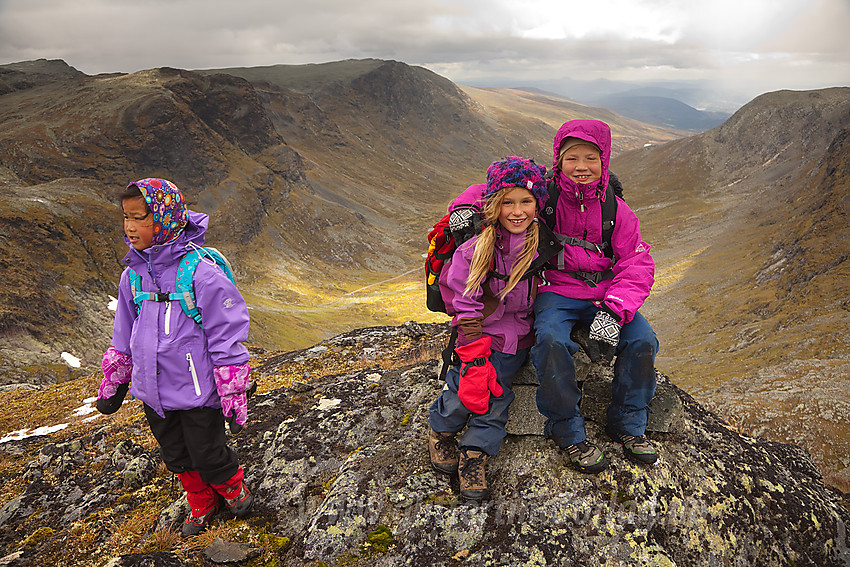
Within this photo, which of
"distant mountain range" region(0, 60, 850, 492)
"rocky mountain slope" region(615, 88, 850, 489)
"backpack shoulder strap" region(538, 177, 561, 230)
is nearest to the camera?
"backpack shoulder strap" region(538, 177, 561, 230)

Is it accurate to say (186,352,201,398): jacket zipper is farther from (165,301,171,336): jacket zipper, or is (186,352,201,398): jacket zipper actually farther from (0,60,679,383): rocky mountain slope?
(0,60,679,383): rocky mountain slope

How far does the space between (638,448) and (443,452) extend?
8.28ft

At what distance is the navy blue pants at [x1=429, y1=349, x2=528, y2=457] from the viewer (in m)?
5.87

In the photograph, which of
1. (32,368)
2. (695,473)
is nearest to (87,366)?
(32,368)

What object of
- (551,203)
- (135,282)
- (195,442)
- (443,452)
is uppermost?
(551,203)

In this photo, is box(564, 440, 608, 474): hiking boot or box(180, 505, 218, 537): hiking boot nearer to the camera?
box(564, 440, 608, 474): hiking boot

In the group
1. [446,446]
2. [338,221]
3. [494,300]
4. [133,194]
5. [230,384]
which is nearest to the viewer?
[133,194]

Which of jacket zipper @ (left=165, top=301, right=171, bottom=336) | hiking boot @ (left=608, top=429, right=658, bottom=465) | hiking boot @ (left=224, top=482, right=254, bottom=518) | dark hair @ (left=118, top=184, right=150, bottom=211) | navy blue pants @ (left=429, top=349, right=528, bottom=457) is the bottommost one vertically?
hiking boot @ (left=224, top=482, right=254, bottom=518)

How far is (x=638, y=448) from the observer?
5.69 meters

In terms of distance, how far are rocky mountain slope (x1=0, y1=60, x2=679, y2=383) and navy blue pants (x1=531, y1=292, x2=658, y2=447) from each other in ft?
99.2

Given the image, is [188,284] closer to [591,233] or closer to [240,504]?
[240,504]

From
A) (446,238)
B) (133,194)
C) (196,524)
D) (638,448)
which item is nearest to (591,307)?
(638,448)

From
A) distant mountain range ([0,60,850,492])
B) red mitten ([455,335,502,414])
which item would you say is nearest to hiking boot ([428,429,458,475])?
red mitten ([455,335,502,414])

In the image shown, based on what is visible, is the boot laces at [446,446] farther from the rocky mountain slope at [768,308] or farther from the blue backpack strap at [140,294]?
the rocky mountain slope at [768,308]
